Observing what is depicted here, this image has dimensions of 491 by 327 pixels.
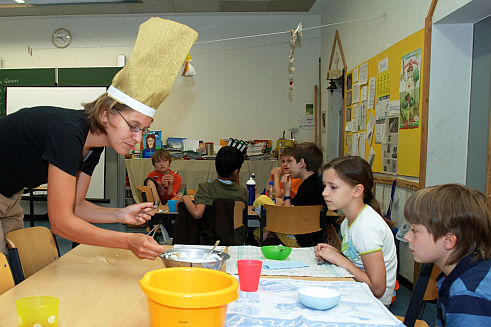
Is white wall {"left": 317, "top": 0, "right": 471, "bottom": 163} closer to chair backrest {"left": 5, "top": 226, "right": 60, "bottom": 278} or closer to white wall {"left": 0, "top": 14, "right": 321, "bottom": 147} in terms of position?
white wall {"left": 0, "top": 14, "right": 321, "bottom": 147}

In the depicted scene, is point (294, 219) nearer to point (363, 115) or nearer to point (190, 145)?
point (363, 115)

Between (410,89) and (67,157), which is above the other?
(410,89)

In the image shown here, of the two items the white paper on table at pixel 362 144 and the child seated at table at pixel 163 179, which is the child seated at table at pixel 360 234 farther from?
the child seated at table at pixel 163 179

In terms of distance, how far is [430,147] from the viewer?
3.03 metres

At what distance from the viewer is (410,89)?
129 inches

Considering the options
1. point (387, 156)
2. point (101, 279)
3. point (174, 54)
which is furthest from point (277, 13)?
point (101, 279)

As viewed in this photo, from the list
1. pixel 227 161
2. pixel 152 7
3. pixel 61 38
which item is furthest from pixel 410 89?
pixel 61 38

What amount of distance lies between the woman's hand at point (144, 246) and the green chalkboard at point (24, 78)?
5683 mm

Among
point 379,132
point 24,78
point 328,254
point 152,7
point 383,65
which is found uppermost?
point 152,7

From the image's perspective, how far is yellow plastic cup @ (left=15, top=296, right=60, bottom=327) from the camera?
849mm

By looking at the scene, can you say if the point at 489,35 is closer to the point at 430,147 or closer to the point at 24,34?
the point at 430,147

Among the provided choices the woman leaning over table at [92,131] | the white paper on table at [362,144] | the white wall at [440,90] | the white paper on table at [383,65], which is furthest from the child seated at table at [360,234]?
the white paper on table at [362,144]

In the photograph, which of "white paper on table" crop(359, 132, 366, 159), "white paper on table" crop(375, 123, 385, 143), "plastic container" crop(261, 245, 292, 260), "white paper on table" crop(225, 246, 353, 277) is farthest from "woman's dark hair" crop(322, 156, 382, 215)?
"white paper on table" crop(359, 132, 366, 159)

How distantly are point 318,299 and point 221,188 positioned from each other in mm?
1914
